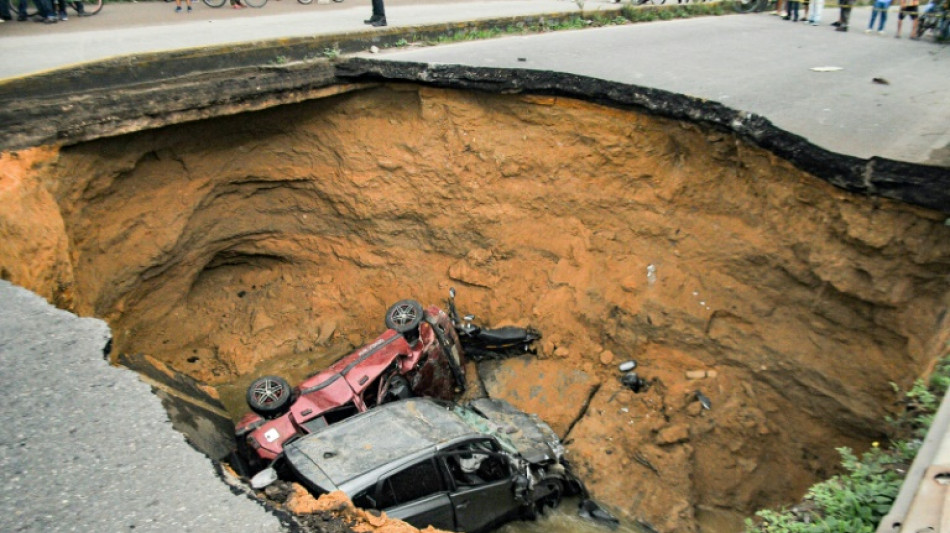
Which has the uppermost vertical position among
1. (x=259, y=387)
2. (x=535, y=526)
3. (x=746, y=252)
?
(x=746, y=252)

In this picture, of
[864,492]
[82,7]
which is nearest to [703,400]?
[864,492]

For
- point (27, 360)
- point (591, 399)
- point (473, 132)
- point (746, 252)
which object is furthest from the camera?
point (473, 132)

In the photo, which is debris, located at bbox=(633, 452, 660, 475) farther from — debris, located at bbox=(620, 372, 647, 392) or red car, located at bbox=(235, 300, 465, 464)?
red car, located at bbox=(235, 300, 465, 464)

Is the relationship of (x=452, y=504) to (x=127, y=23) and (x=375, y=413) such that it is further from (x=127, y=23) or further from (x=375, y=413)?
(x=127, y=23)

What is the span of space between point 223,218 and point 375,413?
4245mm

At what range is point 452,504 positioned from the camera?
5.16 meters

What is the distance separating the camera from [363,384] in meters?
6.31

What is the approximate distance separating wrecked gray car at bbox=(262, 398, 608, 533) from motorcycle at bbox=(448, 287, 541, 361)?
1.55 metres

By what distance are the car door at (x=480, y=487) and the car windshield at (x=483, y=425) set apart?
38 cm

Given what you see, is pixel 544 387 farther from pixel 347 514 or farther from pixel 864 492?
pixel 347 514

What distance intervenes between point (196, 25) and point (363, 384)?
7950mm

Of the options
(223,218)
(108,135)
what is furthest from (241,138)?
(108,135)

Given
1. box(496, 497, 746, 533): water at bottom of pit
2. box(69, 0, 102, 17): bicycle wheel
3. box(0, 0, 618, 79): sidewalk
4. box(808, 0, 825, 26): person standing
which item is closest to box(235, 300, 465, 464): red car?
box(496, 497, 746, 533): water at bottom of pit

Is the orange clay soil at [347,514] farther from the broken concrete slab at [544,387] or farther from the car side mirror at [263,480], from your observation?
the broken concrete slab at [544,387]
